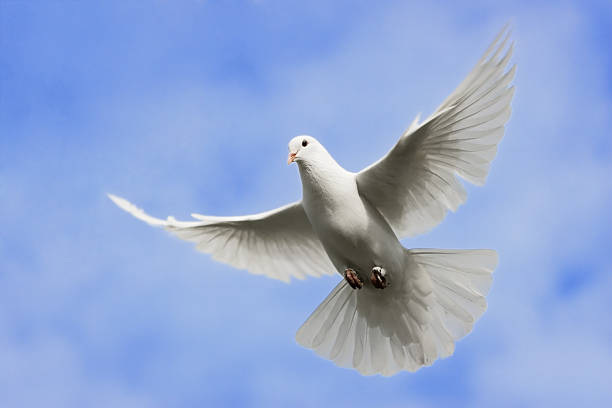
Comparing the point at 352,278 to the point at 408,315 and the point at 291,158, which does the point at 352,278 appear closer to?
the point at 408,315

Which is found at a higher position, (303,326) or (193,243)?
(193,243)

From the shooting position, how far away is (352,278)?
44.0 feet

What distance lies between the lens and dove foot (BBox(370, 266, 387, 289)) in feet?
43.8

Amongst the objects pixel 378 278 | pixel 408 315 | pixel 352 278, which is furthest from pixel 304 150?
pixel 408 315

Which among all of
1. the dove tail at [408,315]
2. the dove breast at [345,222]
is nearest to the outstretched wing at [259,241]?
the dove tail at [408,315]

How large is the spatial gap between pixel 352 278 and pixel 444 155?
2019 millimetres

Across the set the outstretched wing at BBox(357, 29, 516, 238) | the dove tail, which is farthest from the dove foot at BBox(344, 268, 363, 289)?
the outstretched wing at BBox(357, 29, 516, 238)

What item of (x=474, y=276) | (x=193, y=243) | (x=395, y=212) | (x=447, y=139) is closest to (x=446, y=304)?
(x=474, y=276)

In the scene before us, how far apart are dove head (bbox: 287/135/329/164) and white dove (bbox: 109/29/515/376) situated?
15 mm

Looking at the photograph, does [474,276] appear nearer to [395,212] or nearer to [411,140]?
[395,212]

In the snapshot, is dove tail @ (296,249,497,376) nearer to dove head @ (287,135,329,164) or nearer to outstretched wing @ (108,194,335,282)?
outstretched wing @ (108,194,335,282)

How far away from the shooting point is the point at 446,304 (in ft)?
46.1

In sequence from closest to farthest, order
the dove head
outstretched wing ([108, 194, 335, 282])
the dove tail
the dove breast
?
the dove breast → the dove head → the dove tail → outstretched wing ([108, 194, 335, 282])

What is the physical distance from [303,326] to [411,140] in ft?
11.7
